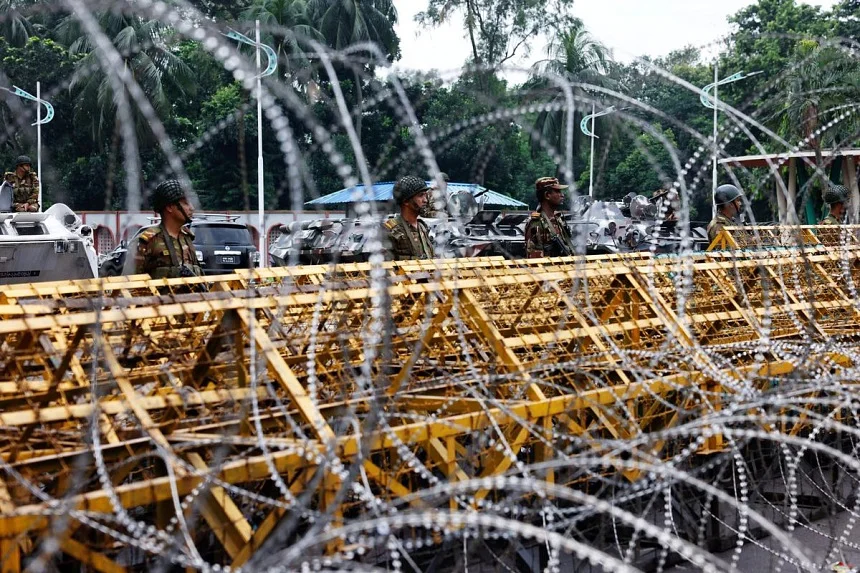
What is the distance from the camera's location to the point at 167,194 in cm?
727

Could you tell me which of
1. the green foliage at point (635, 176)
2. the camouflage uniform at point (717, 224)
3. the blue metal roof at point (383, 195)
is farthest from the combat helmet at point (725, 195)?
the green foliage at point (635, 176)

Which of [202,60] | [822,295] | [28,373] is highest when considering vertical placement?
[202,60]

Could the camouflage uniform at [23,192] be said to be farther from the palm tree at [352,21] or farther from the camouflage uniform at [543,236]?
the palm tree at [352,21]

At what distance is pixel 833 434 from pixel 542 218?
2732 millimetres

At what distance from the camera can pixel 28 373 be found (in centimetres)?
498

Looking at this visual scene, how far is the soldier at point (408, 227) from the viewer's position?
834 centimetres

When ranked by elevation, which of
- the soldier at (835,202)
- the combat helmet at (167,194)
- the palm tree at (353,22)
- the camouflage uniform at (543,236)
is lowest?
the soldier at (835,202)

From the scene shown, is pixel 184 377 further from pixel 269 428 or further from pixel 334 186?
pixel 334 186

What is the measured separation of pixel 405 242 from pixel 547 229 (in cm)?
154

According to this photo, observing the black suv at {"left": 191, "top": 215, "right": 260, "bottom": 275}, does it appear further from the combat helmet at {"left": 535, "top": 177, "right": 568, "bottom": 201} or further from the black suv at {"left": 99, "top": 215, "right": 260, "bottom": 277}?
the combat helmet at {"left": 535, "top": 177, "right": 568, "bottom": 201}

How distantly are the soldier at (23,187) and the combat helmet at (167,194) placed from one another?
9019 mm

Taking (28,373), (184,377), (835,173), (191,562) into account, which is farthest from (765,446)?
(835,173)

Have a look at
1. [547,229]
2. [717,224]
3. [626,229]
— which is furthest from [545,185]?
[626,229]

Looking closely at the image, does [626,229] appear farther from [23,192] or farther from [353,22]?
[353,22]
